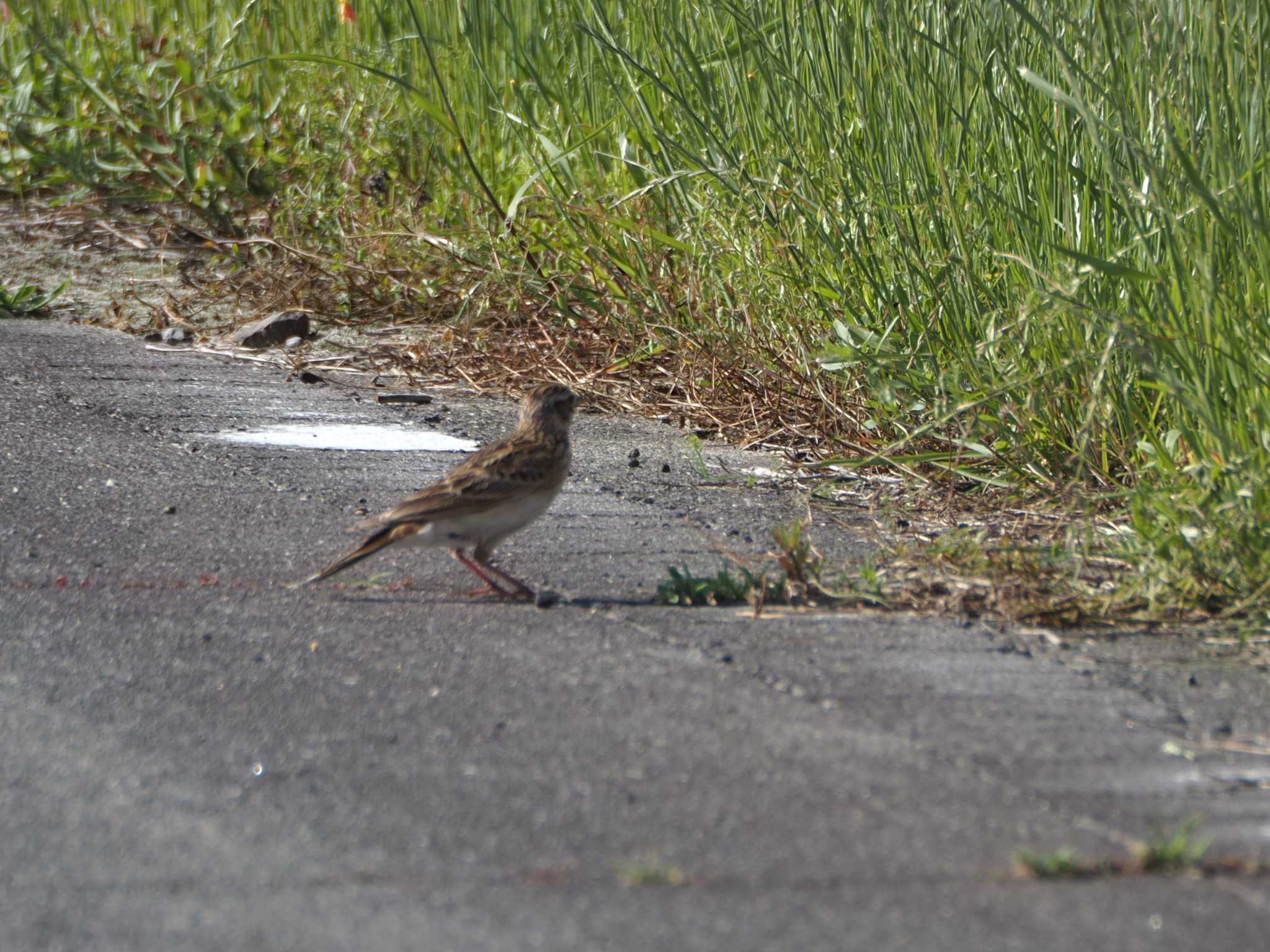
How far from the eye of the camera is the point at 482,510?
15.5ft

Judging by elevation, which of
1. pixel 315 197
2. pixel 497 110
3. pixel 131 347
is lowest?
pixel 131 347

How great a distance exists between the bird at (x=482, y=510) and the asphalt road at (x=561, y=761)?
0.44ft

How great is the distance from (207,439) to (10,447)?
2.53ft

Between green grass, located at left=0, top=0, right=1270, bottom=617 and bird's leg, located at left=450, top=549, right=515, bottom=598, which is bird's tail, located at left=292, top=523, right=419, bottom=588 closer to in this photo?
bird's leg, located at left=450, top=549, right=515, bottom=598

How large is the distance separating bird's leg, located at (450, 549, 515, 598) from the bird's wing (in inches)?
7.3

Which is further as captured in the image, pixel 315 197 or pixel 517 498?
pixel 315 197

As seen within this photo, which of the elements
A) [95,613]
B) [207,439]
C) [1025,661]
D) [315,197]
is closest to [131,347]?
[315,197]

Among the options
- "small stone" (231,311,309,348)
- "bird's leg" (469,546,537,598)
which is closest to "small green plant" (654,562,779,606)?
"bird's leg" (469,546,537,598)

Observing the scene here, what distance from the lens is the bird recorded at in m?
4.66

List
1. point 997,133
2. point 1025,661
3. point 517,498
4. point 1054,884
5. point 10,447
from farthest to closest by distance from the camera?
point 10,447 < point 997,133 < point 517,498 < point 1025,661 < point 1054,884

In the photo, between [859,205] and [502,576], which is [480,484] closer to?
[502,576]

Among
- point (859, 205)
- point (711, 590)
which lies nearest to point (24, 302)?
point (859, 205)

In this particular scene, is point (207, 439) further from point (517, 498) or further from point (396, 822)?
point (396, 822)

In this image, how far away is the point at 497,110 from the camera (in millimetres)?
8641
